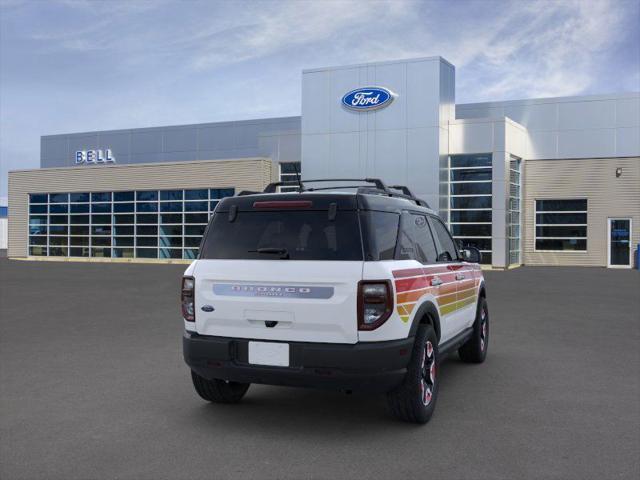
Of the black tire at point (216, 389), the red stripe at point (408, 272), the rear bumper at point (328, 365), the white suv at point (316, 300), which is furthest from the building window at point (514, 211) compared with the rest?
the rear bumper at point (328, 365)

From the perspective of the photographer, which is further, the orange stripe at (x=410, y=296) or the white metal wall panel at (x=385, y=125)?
the white metal wall panel at (x=385, y=125)

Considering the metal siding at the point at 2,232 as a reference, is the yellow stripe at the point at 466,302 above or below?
below

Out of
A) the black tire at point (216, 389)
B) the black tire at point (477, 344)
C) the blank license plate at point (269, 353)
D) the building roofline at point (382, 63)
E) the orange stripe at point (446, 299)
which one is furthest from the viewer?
the building roofline at point (382, 63)

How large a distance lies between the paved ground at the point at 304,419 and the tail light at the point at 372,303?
0.88 meters

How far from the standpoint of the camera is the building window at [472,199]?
27438mm

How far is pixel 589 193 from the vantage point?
29078 millimetres

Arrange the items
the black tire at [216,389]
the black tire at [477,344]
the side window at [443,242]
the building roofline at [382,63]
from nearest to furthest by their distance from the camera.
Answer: the black tire at [216,389], the side window at [443,242], the black tire at [477,344], the building roofline at [382,63]

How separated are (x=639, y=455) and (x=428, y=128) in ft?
75.7

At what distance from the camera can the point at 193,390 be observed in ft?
20.9

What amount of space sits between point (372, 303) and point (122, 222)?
1243 inches

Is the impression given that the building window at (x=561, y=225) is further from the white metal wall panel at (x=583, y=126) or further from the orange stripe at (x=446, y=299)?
the orange stripe at (x=446, y=299)

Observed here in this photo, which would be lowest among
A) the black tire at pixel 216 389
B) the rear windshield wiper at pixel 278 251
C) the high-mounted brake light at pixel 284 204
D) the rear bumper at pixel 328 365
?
the black tire at pixel 216 389

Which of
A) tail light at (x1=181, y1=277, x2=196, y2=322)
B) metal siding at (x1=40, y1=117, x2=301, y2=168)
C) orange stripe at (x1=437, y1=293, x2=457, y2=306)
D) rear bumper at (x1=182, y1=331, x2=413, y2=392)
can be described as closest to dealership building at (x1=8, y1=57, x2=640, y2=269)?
metal siding at (x1=40, y1=117, x2=301, y2=168)

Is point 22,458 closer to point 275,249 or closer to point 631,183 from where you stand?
point 275,249
